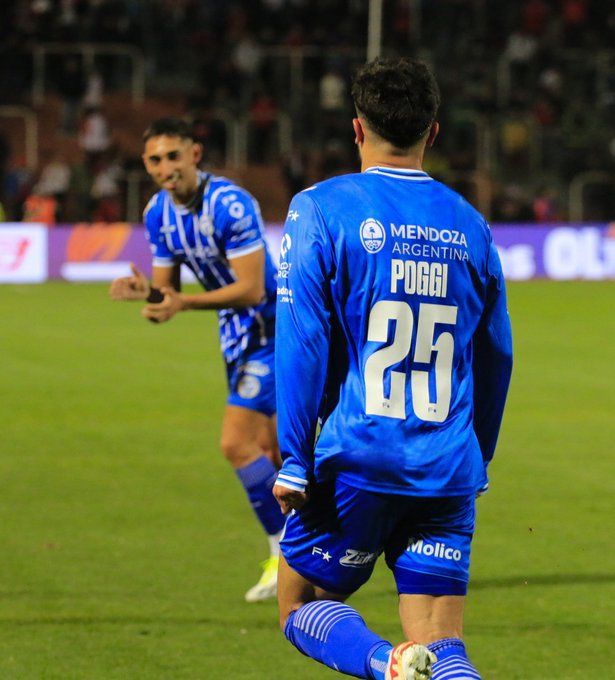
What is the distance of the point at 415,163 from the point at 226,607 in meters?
3.05

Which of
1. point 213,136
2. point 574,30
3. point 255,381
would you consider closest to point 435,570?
point 255,381

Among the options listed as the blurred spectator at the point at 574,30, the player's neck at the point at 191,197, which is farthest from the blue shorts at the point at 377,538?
the blurred spectator at the point at 574,30

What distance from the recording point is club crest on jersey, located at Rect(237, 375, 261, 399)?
6961 millimetres

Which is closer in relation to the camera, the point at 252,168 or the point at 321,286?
the point at 321,286

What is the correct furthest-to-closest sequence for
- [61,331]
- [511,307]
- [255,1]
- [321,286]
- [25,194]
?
[255,1]
[25,194]
[511,307]
[61,331]
[321,286]

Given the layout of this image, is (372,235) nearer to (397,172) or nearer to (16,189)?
(397,172)

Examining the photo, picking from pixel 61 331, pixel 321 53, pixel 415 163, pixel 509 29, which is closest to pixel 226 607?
pixel 415 163

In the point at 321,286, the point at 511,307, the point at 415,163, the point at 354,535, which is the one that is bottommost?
the point at 511,307

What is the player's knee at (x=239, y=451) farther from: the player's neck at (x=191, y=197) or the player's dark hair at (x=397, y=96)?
the player's dark hair at (x=397, y=96)

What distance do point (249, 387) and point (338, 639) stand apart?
3.25m

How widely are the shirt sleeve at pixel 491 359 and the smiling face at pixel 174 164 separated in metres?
3.16

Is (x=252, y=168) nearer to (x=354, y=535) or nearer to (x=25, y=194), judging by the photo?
(x=25, y=194)

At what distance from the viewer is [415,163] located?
394cm

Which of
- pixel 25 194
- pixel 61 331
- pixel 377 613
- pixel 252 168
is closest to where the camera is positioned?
pixel 377 613
